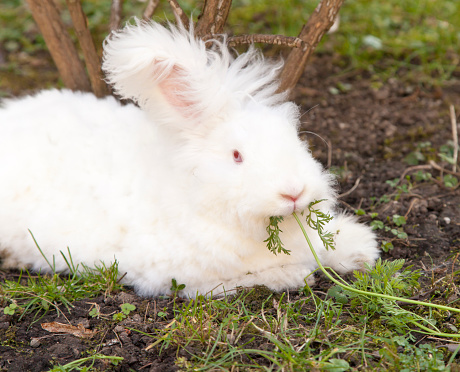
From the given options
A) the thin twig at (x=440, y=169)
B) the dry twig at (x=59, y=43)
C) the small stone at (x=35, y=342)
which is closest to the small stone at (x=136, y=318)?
the small stone at (x=35, y=342)

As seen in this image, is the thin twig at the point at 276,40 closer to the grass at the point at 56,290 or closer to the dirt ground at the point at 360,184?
the dirt ground at the point at 360,184

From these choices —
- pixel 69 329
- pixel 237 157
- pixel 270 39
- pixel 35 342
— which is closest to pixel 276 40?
pixel 270 39

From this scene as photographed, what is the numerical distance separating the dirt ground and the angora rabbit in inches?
9.4

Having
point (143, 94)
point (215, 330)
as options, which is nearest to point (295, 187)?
point (215, 330)

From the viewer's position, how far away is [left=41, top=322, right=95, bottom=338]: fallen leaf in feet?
9.09

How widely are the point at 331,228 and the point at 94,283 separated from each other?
1.38m

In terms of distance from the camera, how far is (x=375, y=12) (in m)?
6.15

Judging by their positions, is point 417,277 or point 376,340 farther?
point 417,277

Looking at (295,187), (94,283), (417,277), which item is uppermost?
(295,187)

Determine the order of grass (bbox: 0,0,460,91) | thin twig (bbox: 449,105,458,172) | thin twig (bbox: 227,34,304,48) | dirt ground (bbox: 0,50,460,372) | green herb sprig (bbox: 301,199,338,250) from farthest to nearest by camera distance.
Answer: grass (bbox: 0,0,460,91) < thin twig (bbox: 449,105,458,172) < thin twig (bbox: 227,34,304,48) < green herb sprig (bbox: 301,199,338,250) < dirt ground (bbox: 0,50,460,372)

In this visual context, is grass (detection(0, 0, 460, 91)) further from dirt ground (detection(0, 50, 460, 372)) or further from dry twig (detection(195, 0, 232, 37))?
dry twig (detection(195, 0, 232, 37))

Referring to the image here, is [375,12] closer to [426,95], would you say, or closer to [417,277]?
[426,95]

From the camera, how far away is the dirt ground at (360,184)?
267 cm

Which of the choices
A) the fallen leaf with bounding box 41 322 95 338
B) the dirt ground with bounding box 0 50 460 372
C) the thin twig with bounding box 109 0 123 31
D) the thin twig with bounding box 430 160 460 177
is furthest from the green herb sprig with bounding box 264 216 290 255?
the thin twig with bounding box 109 0 123 31
